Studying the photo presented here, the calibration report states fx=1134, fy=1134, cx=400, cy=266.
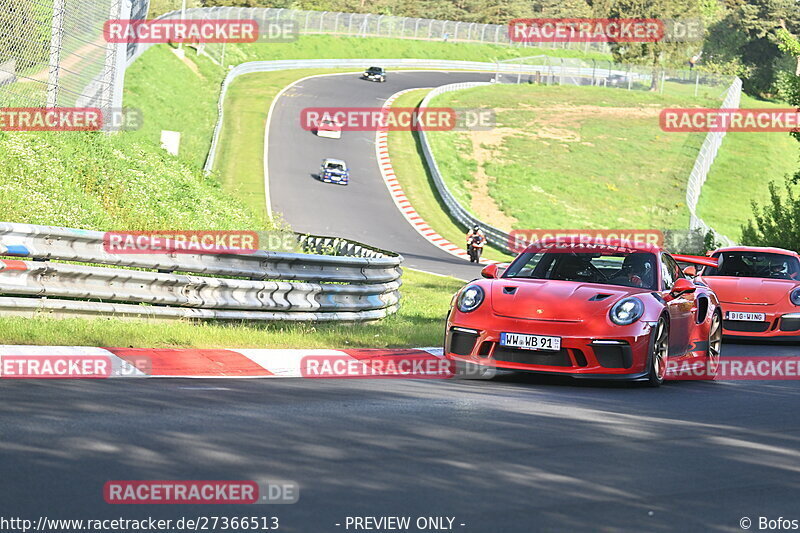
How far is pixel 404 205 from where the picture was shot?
162 feet

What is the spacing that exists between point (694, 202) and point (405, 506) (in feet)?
179

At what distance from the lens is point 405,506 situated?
4859 millimetres

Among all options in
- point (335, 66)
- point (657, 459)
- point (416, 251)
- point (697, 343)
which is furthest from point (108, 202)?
point (335, 66)

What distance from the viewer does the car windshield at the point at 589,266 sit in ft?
36.6

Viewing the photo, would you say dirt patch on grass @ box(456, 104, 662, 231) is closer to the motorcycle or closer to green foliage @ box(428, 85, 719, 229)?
green foliage @ box(428, 85, 719, 229)

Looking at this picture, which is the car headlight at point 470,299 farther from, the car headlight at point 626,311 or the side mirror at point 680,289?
the side mirror at point 680,289

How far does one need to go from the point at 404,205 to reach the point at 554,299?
3916 cm

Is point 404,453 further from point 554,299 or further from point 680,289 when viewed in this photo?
point 680,289

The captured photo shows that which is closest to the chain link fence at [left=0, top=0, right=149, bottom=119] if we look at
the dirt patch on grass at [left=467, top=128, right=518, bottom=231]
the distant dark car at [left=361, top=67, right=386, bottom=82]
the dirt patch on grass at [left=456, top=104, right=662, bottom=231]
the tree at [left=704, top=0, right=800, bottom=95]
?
the dirt patch on grass at [left=467, top=128, right=518, bottom=231]

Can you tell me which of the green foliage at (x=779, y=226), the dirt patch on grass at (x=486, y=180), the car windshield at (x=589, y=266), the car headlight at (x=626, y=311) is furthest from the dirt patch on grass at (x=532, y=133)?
the car headlight at (x=626, y=311)

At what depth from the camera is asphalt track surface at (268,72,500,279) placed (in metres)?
41.1

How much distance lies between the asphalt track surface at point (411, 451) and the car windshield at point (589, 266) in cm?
195

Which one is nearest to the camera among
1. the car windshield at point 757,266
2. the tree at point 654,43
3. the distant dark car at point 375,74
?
the car windshield at point 757,266

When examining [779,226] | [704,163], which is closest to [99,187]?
[779,226]
